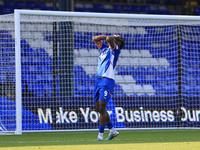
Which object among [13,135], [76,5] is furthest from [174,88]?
[76,5]

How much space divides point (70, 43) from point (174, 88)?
4102 millimetres

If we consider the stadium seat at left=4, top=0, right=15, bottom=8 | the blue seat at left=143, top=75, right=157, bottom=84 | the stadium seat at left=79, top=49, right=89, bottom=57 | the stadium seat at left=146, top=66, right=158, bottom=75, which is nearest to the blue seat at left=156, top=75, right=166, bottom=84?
the blue seat at left=143, top=75, right=157, bottom=84

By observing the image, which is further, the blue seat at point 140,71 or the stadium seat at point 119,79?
the stadium seat at point 119,79

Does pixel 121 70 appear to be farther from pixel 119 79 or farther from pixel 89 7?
pixel 89 7

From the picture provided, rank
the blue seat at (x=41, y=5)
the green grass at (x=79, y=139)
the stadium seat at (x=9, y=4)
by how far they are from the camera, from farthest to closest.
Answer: the blue seat at (x=41, y=5) → the stadium seat at (x=9, y=4) → the green grass at (x=79, y=139)

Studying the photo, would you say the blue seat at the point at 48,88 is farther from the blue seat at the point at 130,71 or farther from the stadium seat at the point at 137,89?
the stadium seat at the point at 137,89

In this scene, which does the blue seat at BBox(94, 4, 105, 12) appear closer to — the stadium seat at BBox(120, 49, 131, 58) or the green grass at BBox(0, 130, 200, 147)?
the stadium seat at BBox(120, 49, 131, 58)

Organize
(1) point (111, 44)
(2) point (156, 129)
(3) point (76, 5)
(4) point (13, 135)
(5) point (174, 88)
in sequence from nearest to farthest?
(1) point (111, 44) → (4) point (13, 135) → (2) point (156, 129) → (5) point (174, 88) → (3) point (76, 5)

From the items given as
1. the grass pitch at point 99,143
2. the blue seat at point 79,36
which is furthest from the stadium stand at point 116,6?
the grass pitch at point 99,143

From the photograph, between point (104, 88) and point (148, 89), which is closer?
point (104, 88)

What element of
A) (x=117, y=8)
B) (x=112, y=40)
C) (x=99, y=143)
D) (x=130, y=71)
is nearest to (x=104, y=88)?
(x=112, y=40)

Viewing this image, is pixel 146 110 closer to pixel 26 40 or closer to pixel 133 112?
pixel 133 112

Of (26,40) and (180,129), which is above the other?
(26,40)

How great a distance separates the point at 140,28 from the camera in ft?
38.7
